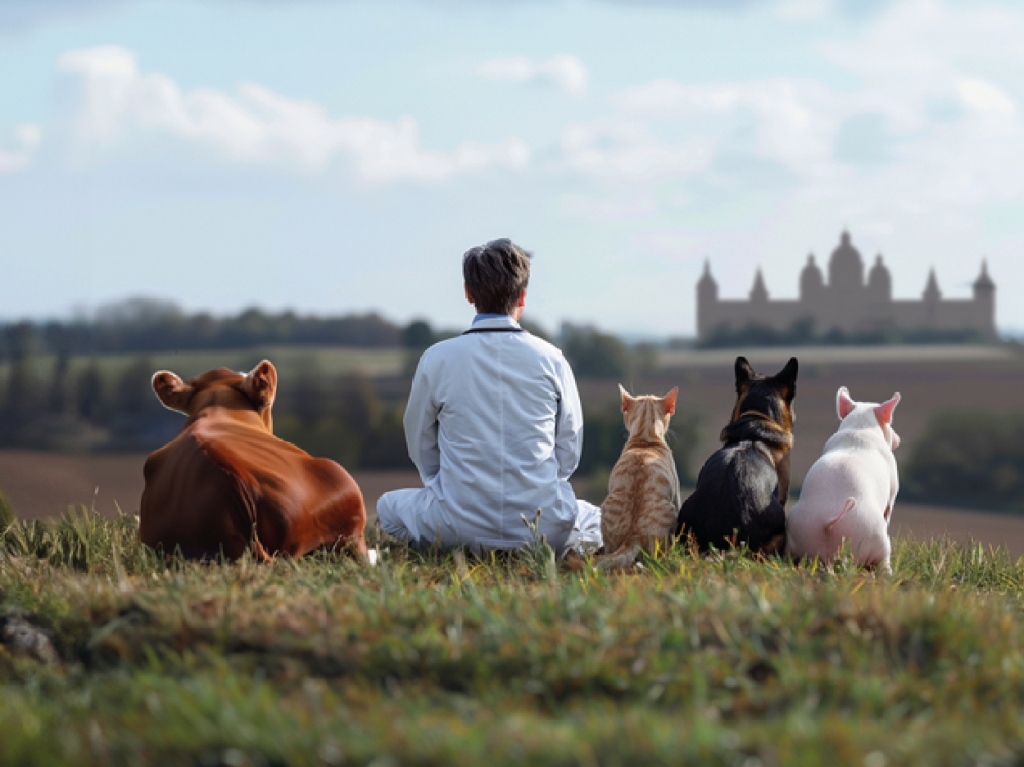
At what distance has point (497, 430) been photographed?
234 inches

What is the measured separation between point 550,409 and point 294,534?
5.59 ft

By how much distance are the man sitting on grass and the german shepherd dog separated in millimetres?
860

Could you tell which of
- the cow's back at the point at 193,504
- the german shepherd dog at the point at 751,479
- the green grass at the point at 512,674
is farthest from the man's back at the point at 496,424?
the cow's back at the point at 193,504

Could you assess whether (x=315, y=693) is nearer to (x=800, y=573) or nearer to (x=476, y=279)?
(x=800, y=573)

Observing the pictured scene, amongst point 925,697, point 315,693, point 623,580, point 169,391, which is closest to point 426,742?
point 315,693

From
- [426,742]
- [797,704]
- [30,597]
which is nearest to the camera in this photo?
[426,742]

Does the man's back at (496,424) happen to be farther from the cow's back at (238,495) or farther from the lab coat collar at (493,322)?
the cow's back at (238,495)

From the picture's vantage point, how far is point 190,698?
325 centimetres

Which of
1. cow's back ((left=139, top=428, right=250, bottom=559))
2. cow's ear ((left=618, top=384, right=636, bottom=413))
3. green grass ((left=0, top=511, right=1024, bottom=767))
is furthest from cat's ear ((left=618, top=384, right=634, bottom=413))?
cow's back ((left=139, top=428, right=250, bottom=559))

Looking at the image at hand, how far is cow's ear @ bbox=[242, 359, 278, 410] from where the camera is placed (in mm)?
6004

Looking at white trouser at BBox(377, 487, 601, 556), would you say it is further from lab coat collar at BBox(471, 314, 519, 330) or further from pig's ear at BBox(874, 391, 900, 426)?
pig's ear at BBox(874, 391, 900, 426)

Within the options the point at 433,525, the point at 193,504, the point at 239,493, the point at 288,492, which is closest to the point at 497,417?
the point at 433,525

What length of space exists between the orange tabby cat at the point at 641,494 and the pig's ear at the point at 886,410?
1.32 metres

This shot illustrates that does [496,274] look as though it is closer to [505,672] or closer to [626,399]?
[626,399]
